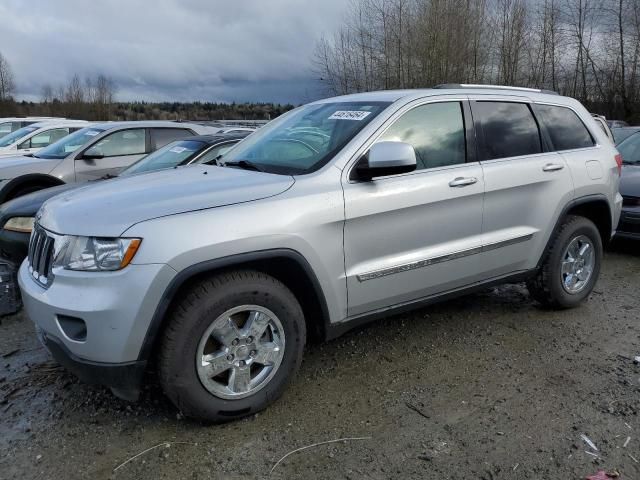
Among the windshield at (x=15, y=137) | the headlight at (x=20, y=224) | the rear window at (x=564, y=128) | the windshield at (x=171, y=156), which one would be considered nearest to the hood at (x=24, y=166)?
the windshield at (x=171, y=156)

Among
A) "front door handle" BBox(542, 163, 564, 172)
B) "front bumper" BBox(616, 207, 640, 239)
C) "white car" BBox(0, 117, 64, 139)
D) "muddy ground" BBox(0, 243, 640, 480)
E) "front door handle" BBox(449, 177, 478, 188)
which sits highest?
"white car" BBox(0, 117, 64, 139)

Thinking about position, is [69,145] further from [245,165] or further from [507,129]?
[507,129]

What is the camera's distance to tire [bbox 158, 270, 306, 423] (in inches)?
107

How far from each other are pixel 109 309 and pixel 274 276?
0.94m

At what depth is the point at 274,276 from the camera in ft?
10.3

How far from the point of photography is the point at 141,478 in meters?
2.54

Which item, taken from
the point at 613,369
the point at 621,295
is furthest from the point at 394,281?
the point at 621,295

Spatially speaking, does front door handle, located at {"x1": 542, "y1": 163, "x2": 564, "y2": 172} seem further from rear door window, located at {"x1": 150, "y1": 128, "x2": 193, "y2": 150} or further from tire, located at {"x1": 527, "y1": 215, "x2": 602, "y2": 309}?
rear door window, located at {"x1": 150, "y1": 128, "x2": 193, "y2": 150}

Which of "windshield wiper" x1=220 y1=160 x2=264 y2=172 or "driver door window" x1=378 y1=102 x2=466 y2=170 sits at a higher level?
"driver door window" x1=378 y1=102 x2=466 y2=170

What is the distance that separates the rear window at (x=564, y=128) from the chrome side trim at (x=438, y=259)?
0.92 metres

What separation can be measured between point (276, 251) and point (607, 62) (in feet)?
108

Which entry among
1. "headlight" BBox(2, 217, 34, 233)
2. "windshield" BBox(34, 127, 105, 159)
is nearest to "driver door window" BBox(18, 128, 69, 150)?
"windshield" BBox(34, 127, 105, 159)

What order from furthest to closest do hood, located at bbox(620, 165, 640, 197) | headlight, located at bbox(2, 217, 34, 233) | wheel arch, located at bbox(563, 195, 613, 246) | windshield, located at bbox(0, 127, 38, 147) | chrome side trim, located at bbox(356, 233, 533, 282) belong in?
windshield, located at bbox(0, 127, 38, 147) < hood, located at bbox(620, 165, 640, 197) < headlight, located at bbox(2, 217, 34, 233) < wheel arch, located at bbox(563, 195, 613, 246) < chrome side trim, located at bbox(356, 233, 533, 282)

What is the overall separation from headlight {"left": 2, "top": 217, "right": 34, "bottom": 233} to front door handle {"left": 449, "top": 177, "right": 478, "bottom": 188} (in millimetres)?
3842
